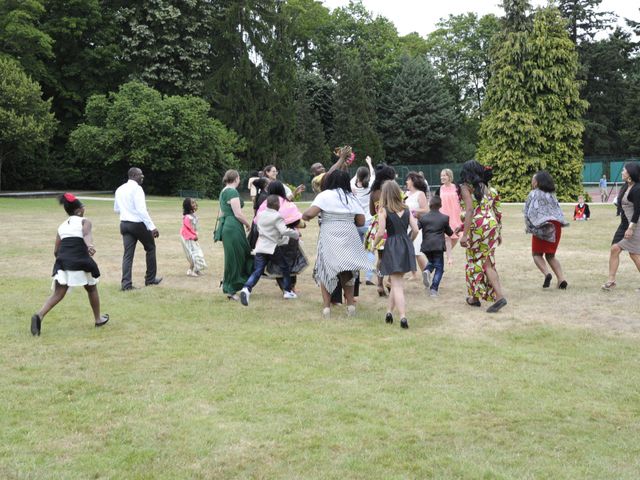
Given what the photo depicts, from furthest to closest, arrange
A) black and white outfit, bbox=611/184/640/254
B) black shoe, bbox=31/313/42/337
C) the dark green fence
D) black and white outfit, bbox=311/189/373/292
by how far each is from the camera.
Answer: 1. the dark green fence
2. black and white outfit, bbox=611/184/640/254
3. black and white outfit, bbox=311/189/373/292
4. black shoe, bbox=31/313/42/337

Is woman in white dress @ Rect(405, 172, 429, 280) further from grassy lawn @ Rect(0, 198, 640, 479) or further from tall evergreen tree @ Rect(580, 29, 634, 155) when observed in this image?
tall evergreen tree @ Rect(580, 29, 634, 155)

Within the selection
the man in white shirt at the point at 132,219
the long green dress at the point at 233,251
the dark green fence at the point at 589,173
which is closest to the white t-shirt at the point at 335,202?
the long green dress at the point at 233,251

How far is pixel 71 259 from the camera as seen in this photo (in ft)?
25.4

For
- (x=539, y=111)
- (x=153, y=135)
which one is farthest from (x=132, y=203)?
(x=539, y=111)

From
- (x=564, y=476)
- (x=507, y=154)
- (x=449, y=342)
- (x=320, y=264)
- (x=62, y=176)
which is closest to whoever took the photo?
(x=564, y=476)

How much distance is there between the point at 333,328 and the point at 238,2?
46.3 metres

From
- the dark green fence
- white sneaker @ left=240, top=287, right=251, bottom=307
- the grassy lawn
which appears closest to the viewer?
the grassy lawn

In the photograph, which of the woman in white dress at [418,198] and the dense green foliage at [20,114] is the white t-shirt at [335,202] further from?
the dense green foliage at [20,114]

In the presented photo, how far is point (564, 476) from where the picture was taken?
4172 millimetres

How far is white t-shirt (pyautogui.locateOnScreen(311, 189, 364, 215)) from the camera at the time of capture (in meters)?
8.72

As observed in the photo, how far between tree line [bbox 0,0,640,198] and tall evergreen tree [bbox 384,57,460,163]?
14 cm

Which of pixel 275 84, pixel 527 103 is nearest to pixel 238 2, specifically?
pixel 275 84

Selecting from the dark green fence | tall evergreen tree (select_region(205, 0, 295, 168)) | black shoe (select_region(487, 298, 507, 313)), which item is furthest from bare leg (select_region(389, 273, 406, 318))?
tall evergreen tree (select_region(205, 0, 295, 168))

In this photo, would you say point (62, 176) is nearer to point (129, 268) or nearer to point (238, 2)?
point (238, 2)
